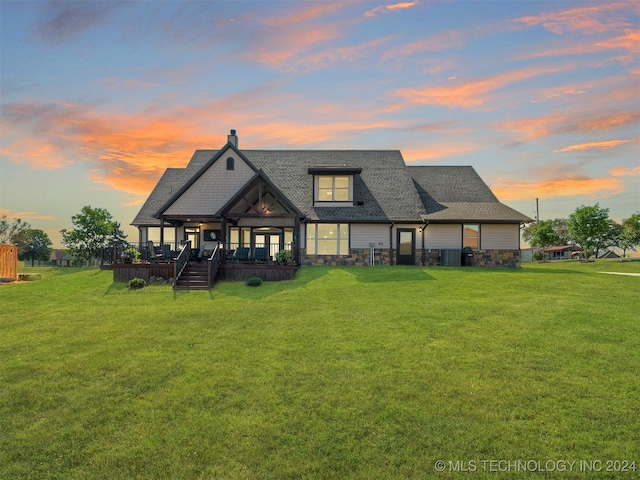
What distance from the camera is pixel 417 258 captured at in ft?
89.7

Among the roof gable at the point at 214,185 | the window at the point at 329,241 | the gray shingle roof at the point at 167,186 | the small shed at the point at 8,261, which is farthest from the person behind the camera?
the gray shingle roof at the point at 167,186

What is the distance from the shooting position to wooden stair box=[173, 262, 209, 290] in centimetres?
1877

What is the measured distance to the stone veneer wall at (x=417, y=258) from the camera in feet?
88.5

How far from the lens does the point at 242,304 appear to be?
14453 mm

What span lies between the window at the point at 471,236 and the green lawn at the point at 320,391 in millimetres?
14494

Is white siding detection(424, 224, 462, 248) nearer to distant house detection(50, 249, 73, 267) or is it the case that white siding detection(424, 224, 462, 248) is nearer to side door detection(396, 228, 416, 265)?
side door detection(396, 228, 416, 265)

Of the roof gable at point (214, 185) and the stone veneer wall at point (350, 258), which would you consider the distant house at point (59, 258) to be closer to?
the roof gable at point (214, 185)

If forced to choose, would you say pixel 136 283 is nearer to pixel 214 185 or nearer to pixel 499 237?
pixel 214 185

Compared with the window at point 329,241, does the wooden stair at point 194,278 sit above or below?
below

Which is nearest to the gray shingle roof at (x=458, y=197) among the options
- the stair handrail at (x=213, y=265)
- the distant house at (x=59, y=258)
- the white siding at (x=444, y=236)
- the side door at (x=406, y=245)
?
the white siding at (x=444, y=236)

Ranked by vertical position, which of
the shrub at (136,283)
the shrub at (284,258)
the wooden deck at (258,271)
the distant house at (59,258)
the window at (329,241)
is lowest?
the distant house at (59,258)

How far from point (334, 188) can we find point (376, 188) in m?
3.67

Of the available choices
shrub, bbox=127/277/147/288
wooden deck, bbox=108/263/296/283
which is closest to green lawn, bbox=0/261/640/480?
shrub, bbox=127/277/147/288

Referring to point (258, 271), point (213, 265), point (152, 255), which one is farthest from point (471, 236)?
point (152, 255)
